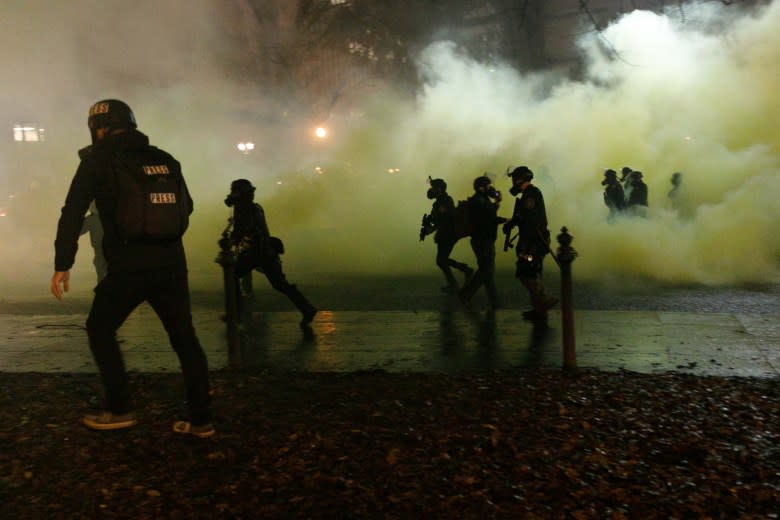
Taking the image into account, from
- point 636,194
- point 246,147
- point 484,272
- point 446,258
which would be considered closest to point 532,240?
point 484,272

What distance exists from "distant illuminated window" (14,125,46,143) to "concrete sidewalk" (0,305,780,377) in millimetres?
9952

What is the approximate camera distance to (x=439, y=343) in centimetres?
625

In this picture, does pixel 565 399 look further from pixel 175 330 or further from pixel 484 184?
pixel 484 184

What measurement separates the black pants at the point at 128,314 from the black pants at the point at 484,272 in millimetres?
4402

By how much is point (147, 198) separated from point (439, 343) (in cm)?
330

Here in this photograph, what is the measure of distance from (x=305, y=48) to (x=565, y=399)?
15982mm

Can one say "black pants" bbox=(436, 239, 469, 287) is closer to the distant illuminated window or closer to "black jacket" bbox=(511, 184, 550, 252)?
"black jacket" bbox=(511, 184, 550, 252)

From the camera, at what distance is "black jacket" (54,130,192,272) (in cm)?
359

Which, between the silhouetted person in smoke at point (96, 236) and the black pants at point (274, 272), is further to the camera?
the silhouetted person in smoke at point (96, 236)

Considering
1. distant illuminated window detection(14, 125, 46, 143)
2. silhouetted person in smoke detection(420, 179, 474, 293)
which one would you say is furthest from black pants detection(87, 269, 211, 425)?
distant illuminated window detection(14, 125, 46, 143)

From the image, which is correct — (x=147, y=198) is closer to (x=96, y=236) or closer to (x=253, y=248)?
(x=253, y=248)

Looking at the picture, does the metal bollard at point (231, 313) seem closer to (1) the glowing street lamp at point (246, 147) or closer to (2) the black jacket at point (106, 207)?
(2) the black jacket at point (106, 207)

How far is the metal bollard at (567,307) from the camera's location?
505 cm

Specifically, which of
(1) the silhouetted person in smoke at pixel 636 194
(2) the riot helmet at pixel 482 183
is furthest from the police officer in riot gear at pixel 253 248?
(1) the silhouetted person in smoke at pixel 636 194
